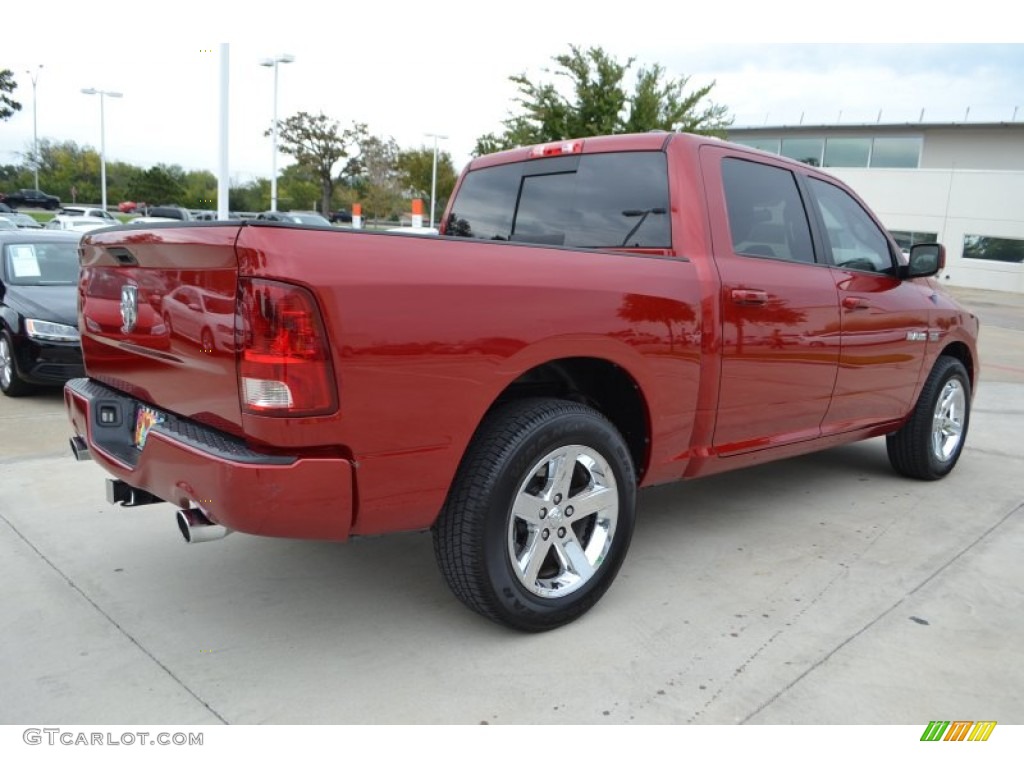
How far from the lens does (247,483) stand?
228cm

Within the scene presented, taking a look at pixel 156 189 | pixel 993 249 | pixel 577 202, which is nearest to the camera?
pixel 577 202

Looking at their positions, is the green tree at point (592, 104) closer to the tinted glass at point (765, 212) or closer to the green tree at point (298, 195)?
the tinted glass at point (765, 212)

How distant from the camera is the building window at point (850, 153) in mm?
35031

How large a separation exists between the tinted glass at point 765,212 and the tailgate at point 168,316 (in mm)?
2207

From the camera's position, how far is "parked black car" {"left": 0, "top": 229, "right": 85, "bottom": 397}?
674 cm

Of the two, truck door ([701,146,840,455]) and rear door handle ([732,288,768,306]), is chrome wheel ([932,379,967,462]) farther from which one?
rear door handle ([732,288,768,306])

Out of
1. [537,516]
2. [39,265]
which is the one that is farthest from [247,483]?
[39,265]

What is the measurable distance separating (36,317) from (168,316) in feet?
16.9

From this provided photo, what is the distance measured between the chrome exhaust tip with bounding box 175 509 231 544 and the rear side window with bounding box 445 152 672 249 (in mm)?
2066

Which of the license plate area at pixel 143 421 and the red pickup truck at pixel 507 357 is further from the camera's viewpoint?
the license plate area at pixel 143 421

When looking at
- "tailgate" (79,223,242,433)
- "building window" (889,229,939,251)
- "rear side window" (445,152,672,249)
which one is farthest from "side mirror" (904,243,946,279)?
"building window" (889,229,939,251)

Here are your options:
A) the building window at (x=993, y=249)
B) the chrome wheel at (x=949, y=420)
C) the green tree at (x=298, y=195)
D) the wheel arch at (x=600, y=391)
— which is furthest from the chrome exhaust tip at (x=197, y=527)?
the green tree at (x=298, y=195)

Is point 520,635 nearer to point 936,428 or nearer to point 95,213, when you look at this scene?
point 936,428
